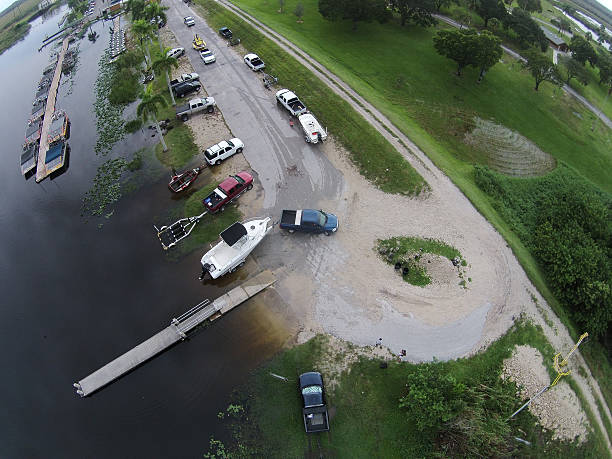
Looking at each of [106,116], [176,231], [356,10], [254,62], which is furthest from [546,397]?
[356,10]

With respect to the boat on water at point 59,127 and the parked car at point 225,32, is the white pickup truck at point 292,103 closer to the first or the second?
the parked car at point 225,32

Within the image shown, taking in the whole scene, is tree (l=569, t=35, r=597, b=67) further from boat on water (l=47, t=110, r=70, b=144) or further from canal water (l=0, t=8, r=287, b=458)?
boat on water (l=47, t=110, r=70, b=144)

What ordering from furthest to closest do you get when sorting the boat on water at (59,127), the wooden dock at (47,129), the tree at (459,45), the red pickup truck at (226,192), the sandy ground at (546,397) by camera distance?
the tree at (459,45) → the boat on water at (59,127) → the wooden dock at (47,129) → the red pickup truck at (226,192) → the sandy ground at (546,397)

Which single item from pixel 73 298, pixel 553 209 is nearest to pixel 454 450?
pixel 553 209

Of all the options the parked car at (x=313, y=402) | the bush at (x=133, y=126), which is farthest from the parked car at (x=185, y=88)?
the parked car at (x=313, y=402)

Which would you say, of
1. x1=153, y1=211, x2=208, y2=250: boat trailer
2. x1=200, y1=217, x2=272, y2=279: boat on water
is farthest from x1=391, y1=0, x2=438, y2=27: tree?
x1=153, y1=211, x2=208, y2=250: boat trailer

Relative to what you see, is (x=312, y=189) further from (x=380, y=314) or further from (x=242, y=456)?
(x=242, y=456)

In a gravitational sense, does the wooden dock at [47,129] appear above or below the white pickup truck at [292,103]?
below
